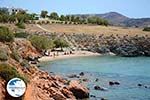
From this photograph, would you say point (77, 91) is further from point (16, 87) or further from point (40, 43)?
point (40, 43)

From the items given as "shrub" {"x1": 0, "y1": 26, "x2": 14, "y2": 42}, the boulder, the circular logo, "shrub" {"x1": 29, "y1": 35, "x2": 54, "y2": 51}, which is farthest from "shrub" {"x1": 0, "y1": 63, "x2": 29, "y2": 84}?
"shrub" {"x1": 29, "y1": 35, "x2": 54, "y2": 51}

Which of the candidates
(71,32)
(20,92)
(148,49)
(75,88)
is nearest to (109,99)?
(75,88)

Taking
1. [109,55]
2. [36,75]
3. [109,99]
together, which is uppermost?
[36,75]

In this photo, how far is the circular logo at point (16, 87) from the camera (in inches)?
1114

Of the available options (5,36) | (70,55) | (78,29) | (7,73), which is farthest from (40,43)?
(7,73)

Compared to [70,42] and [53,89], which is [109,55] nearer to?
[70,42]

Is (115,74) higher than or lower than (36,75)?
lower

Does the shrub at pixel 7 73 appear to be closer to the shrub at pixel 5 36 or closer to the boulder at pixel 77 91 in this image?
the shrub at pixel 5 36

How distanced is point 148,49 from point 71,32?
3877 cm

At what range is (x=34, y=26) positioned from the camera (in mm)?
184625

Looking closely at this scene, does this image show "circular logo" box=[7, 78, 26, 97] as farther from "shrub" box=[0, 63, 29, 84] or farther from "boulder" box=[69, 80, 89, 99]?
"boulder" box=[69, 80, 89, 99]

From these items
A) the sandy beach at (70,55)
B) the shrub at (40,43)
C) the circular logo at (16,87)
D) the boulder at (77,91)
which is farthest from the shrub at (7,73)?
the shrub at (40,43)

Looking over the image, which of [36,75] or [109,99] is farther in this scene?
[109,99]

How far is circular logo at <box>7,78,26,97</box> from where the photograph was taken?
28.3 metres
